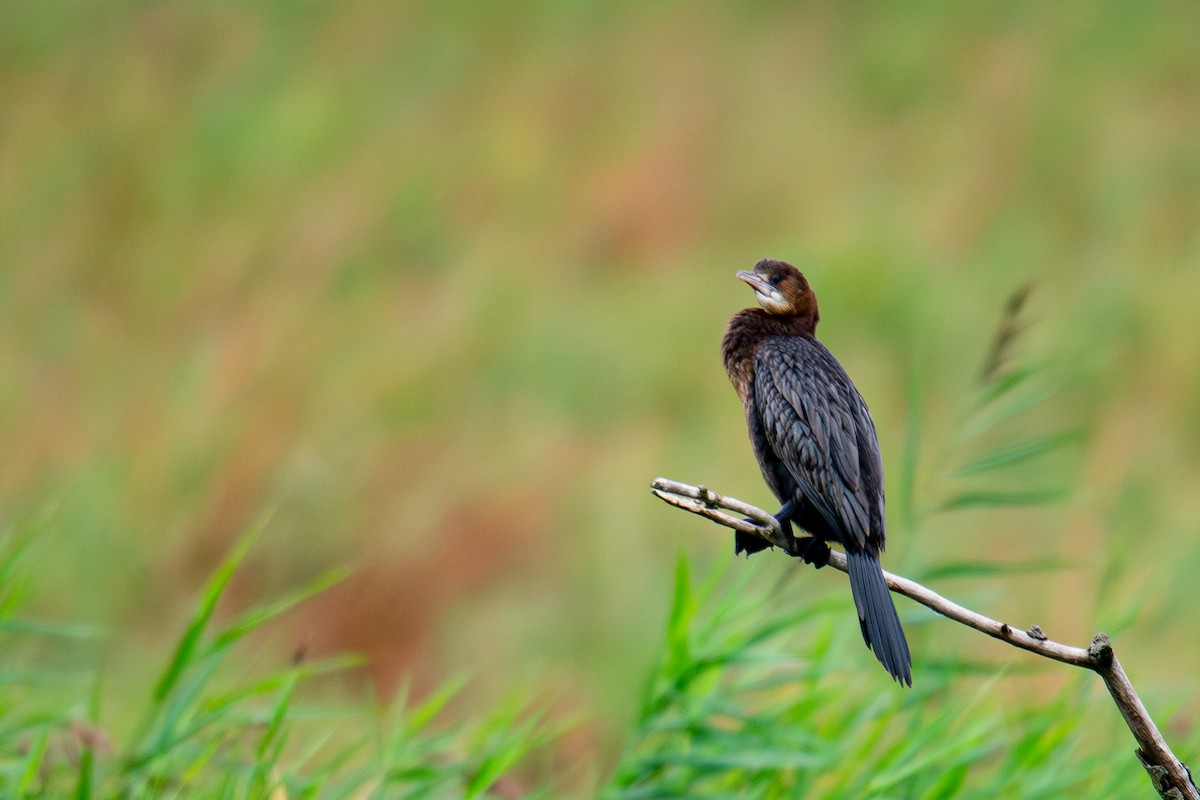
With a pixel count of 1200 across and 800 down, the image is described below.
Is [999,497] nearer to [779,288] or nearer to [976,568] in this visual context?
[976,568]

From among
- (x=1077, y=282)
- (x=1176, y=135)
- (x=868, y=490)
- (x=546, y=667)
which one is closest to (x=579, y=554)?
(x=546, y=667)

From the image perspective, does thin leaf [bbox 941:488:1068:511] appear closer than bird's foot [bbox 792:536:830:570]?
No

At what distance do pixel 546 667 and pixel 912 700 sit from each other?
13.4 feet

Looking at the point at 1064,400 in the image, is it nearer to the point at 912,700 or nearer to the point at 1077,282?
the point at 1077,282

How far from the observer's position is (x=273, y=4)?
989 cm

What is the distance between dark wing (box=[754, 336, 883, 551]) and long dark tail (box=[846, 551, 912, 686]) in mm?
72

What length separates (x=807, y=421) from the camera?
1.66m

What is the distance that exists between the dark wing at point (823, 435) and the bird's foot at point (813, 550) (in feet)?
0.09

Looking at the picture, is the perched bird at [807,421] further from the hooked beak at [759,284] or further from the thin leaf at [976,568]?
the thin leaf at [976,568]

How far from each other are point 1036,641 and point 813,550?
0.34 meters

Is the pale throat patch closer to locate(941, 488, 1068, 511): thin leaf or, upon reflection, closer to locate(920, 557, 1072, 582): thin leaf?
locate(941, 488, 1068, 511): thin leaf

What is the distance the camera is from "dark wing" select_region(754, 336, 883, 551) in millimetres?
1557

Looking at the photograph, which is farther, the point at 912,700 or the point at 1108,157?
the point at 1108,157

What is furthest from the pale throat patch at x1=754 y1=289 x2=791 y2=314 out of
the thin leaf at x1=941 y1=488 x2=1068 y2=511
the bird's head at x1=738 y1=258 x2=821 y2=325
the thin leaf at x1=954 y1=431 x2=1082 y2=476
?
the thin leaf at x1=941 y1=488 x2=1068 y2=511
